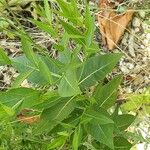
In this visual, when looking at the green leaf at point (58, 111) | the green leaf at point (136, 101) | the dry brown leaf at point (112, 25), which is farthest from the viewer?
the dry brown leaf at point (112, 25)

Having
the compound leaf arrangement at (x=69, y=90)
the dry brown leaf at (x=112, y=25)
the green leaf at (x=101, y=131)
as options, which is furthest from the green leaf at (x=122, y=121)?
the dry brown leaf at (x=112, y=25)

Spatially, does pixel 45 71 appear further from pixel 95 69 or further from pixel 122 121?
pixel 122 121

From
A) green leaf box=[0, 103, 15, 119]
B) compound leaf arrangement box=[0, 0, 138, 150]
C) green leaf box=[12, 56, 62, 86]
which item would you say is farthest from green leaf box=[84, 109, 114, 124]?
green leaf box=[0, 103, 15, 119]

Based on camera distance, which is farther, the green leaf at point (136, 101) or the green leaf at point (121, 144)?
the green leaf at point (136, 101)

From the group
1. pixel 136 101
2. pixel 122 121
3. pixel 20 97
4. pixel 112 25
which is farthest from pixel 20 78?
pixel 112 25

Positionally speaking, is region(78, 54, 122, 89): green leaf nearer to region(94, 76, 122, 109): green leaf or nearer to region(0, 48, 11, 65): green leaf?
region(94, 76, 122, 109): green leaf

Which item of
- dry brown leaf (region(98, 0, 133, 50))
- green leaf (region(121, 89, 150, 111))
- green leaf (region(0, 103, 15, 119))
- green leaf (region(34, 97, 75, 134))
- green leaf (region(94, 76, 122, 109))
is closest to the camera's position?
green leaf (region(0, 103, 15, 119))

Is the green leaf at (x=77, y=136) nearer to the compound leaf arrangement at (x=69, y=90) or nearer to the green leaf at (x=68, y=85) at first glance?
the compound leaf arrangement at (x=69, y=90)

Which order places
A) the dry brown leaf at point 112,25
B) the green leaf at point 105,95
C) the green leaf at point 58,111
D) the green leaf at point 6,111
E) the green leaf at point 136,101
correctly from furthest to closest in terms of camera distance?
the dry brown leaf at point 112,25, the green leaf at point 136,101, the green leaf at point 105,95, the green leaf at point 58,111, the green leaf at point 6,111
